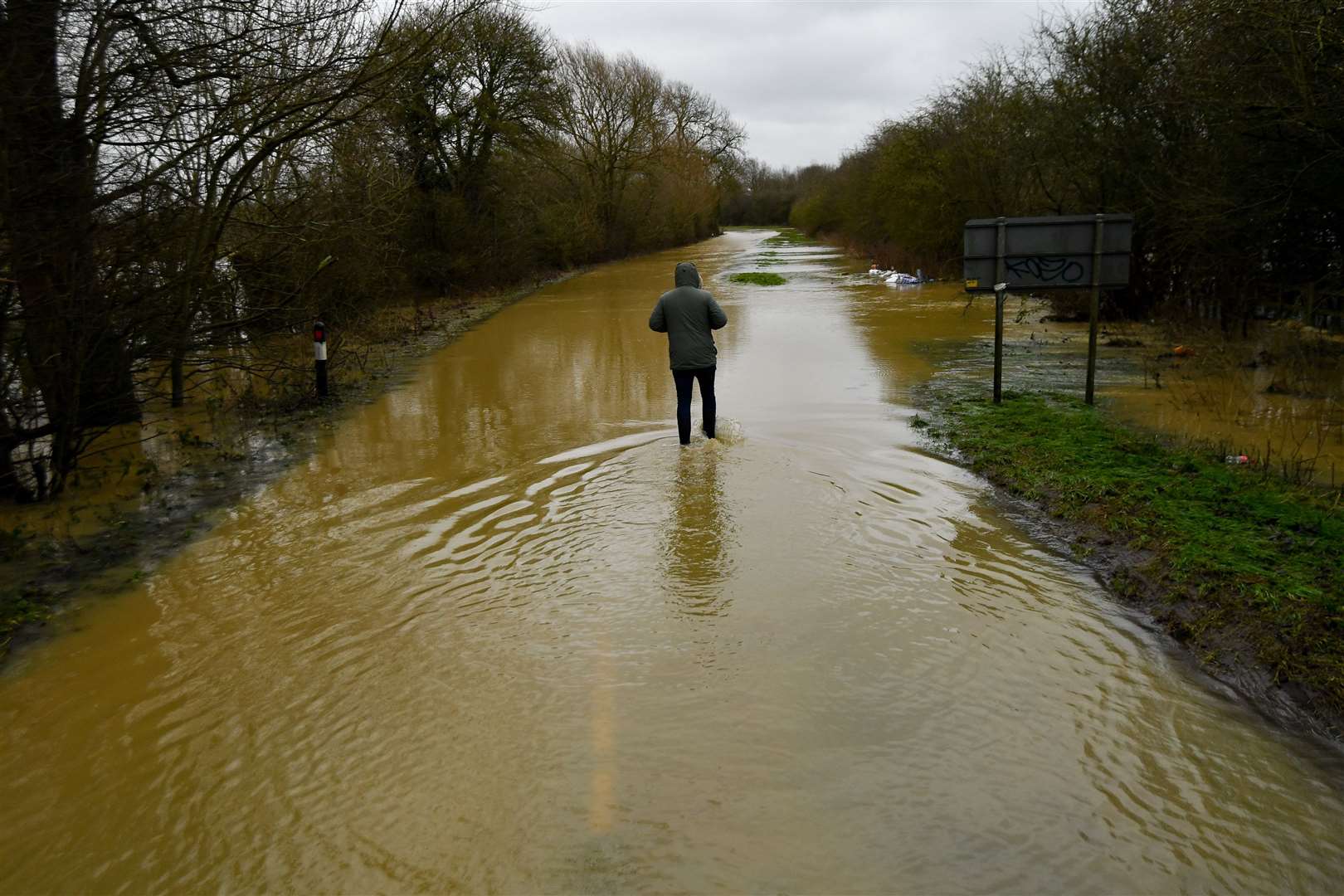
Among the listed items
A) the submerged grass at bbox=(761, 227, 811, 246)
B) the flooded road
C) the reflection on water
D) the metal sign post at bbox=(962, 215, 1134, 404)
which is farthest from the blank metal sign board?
the submerged grass at bbox=(761, 227, 811, 246)

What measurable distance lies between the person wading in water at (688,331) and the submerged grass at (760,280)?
1003 inches

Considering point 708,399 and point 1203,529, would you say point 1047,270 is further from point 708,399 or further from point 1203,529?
point 1203,529

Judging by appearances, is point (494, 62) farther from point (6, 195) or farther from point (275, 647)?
point (275, 647)

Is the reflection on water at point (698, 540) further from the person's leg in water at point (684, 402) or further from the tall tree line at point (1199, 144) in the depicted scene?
the tall tree line at point (1199, 144)

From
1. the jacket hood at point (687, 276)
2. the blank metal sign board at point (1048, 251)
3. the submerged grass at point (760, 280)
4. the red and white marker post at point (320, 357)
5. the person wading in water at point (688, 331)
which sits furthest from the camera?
the submerged grass at point (760, 280)

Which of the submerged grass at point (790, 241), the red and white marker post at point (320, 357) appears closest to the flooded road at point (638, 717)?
the red and white marker post at point (320, 357)

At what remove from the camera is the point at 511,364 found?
16516 millimetres

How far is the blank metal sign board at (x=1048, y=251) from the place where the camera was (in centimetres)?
1081

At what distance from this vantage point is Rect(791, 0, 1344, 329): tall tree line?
10312 mm

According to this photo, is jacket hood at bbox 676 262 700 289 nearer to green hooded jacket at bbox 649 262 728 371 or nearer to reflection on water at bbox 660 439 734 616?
green hooded jacket at bbox 649 262 728 371

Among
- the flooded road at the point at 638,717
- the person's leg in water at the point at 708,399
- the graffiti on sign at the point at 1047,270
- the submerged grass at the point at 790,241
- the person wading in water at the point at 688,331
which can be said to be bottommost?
the flooded road at the point at 638,717

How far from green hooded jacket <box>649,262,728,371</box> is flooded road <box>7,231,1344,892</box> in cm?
179

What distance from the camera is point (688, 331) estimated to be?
9445mm

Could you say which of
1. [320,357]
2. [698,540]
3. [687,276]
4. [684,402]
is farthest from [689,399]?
[320,357]
